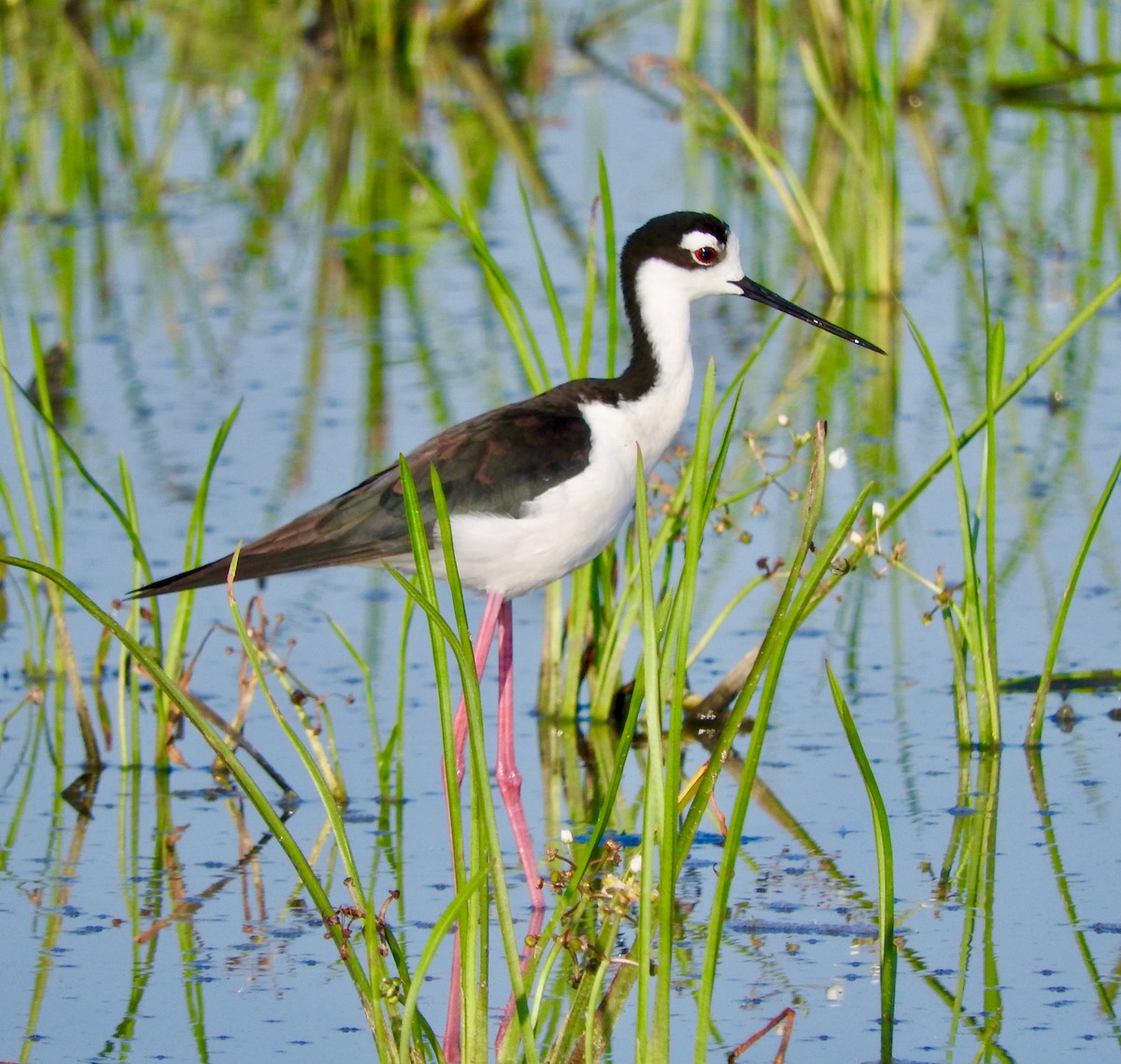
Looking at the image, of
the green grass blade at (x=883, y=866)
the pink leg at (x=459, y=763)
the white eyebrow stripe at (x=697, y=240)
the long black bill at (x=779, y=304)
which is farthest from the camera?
the long black bill at (x=779, y=304)

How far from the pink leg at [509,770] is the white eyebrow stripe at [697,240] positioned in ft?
3.02

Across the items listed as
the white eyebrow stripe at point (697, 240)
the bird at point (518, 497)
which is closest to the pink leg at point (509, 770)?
the bird at point (518, 497)

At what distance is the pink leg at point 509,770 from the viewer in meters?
4.26

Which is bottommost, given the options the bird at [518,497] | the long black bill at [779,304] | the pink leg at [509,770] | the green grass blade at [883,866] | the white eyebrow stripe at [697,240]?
the green grass blade at [883,866]

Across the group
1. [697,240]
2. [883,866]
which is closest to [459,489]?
[697,240]

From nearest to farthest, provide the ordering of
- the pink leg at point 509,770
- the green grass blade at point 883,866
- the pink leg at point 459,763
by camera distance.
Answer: the green grass blade at point 883,866 < the pink leg at point 459,763 < the pink leg at point 509,770

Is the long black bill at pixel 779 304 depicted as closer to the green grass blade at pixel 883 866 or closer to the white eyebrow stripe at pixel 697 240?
the white eyebrow stripe at pixel 697 240

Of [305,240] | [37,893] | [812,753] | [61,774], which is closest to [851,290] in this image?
[305,240]

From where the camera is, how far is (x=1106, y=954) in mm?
3695

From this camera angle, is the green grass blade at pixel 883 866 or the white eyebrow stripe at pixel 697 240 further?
the white eyebrow stripe at pixel 697 240

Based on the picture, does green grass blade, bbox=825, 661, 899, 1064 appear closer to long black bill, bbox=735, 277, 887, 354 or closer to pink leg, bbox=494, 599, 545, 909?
pink leg, bbox=494, 599, 545, 909

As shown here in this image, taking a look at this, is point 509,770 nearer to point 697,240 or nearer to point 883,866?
point 697,240

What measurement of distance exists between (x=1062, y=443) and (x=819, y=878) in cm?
297

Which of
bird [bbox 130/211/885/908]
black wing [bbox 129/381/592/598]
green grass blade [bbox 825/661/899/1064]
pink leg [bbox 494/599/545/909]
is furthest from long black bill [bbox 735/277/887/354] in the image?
green grass blade [bbox 825/661/899/1064]
